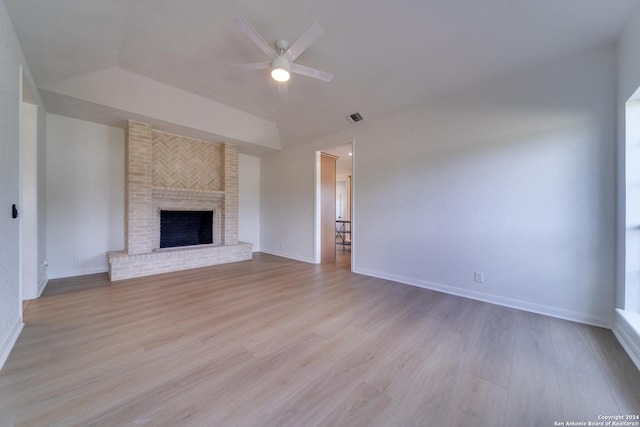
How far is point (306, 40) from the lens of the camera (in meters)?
2.30

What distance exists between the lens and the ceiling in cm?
217

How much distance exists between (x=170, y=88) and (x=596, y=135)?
5480 mm

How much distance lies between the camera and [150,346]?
1.93 meters

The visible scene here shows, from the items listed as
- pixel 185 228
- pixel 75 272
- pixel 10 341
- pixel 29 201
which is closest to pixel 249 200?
pixel 185 228

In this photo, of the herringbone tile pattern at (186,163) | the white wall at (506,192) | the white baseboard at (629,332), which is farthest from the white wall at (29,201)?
the white baseboard at (629,332)

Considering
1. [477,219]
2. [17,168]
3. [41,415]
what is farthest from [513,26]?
[17,168]

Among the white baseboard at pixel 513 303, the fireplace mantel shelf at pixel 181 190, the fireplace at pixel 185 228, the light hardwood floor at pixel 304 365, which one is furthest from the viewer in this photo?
the fireplace at pixel 185 228

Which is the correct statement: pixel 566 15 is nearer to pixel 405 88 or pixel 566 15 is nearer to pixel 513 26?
pixel 513 26

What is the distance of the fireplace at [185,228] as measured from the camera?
15.9 feet

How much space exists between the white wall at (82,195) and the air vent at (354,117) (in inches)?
165

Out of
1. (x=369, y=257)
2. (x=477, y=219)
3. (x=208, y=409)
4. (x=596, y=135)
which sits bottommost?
(x=208, y=409)

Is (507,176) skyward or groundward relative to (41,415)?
skyward

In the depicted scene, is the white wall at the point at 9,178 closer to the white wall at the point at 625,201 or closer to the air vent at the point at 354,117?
the air vent at the point at 354,117

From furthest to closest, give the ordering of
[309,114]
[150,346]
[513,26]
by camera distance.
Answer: [309,114] < [513,26] < [150,346]
